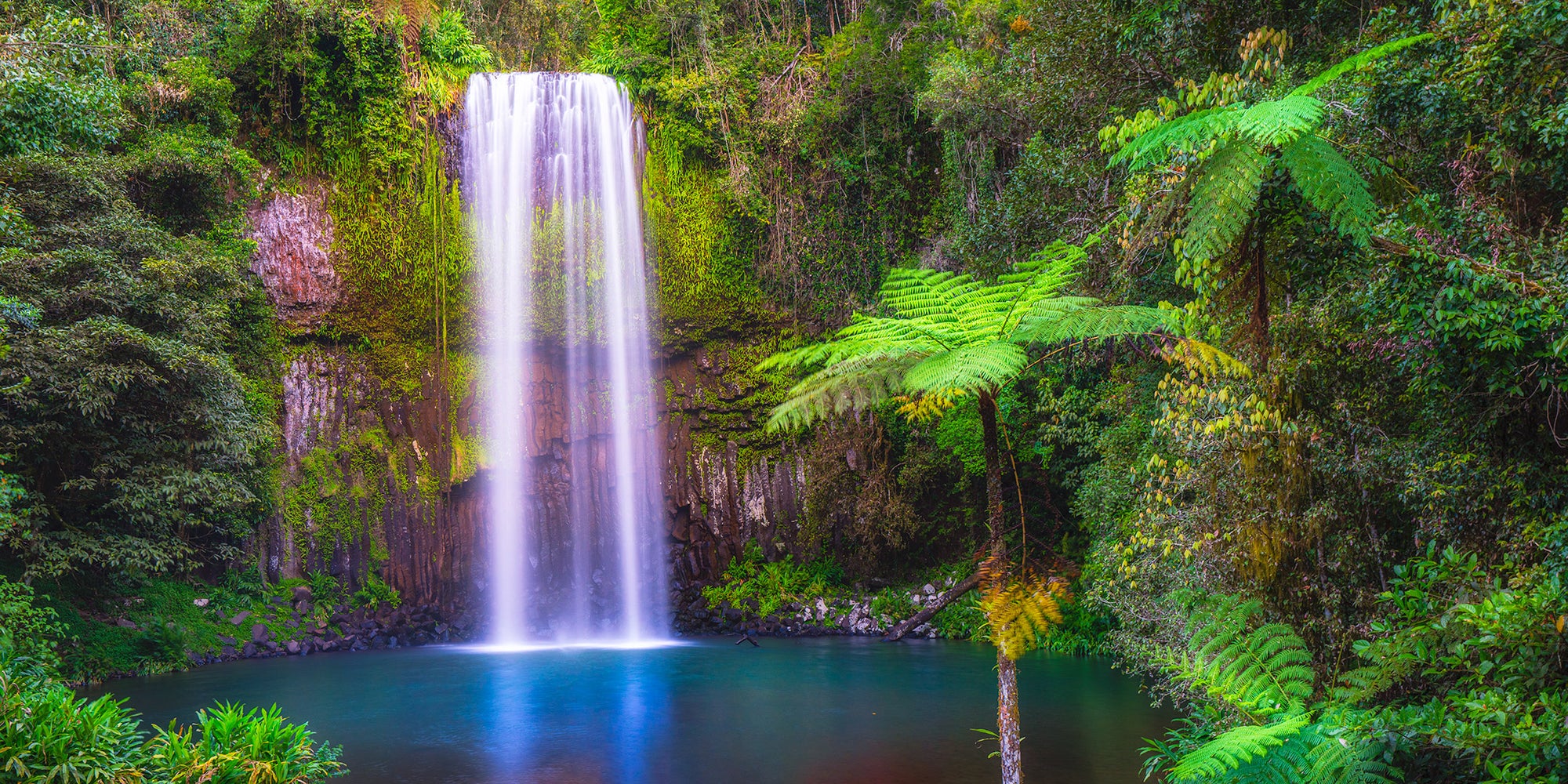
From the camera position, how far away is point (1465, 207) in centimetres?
422

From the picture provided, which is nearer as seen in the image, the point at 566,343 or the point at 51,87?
the point at 51,87

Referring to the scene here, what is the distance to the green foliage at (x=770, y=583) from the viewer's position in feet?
58.2

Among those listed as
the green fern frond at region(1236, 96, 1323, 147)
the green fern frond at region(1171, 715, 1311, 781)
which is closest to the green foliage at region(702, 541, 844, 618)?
the green fern frond at region(1171, 715, 1311, 781)

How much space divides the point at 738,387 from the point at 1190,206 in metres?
15.7

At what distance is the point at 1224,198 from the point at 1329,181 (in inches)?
20.7

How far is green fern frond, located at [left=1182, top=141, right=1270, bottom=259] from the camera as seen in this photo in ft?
12.2

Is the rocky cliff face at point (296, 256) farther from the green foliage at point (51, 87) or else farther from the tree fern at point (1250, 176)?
the tree fern at point (1250, 176)

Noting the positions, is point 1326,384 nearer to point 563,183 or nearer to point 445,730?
point 445,730

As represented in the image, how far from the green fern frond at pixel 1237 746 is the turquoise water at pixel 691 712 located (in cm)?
376

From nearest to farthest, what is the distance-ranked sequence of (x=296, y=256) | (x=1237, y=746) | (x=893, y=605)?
(x=1237, y=746) < (x=893, y=605) < (x=296, y=256)

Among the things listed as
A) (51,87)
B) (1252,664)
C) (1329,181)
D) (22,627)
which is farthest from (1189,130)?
(22,627)

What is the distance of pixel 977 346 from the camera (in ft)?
13.1

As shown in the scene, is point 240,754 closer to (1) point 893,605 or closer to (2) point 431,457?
(1) point 893,605

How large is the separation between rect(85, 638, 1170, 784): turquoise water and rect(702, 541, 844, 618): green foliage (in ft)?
9.02
